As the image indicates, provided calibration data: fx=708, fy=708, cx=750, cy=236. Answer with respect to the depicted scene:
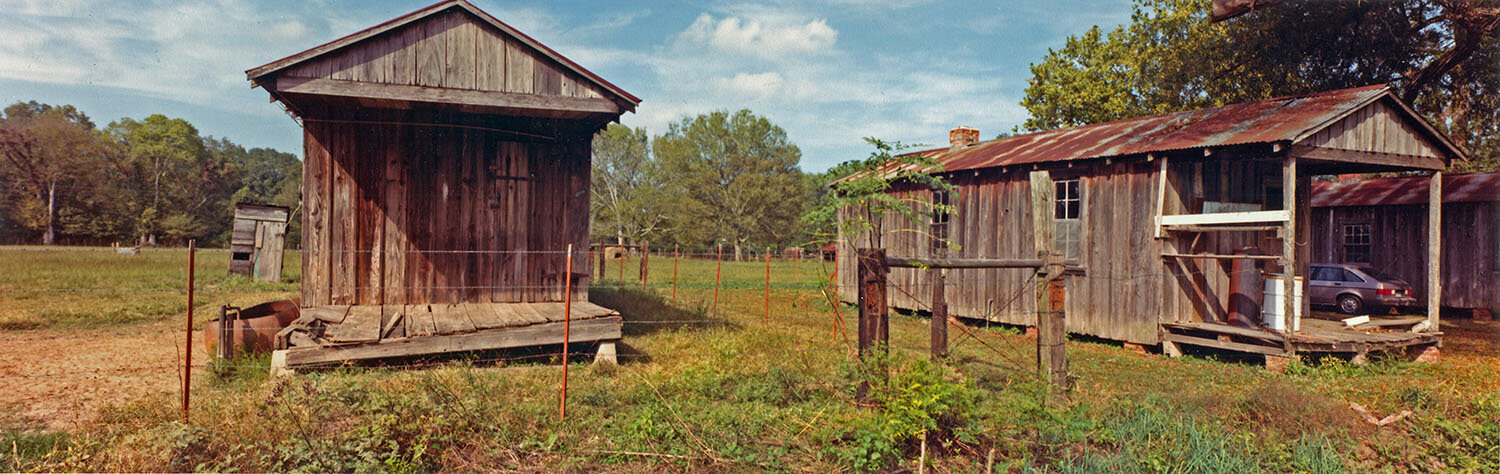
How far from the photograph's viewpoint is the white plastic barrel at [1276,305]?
10.1 meters

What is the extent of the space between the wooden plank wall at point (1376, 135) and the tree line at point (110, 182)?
32.6 meters

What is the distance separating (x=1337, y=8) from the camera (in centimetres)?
1666

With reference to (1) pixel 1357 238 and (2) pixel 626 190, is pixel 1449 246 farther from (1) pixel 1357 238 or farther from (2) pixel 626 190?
(2) pixel 626 190

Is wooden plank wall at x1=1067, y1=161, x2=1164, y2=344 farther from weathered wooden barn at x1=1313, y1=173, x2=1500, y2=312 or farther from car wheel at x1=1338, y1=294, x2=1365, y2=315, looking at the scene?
weathered wooden barn at x1=1313, y1=173, x2=1500, y2=312

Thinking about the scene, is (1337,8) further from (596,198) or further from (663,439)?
(596,198)

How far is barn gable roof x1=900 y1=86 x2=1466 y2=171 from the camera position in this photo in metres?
10.4

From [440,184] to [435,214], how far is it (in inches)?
16.8

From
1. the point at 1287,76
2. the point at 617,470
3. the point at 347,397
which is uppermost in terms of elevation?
the point at 1287,76

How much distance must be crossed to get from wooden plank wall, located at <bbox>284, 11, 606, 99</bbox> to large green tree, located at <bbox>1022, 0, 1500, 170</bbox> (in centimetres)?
1792

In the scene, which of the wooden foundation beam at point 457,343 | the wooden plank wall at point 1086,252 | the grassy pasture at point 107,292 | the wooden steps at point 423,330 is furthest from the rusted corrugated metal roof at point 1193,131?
the grassy pasture at point 107,292

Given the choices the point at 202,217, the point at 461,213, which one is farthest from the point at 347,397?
the point at 202,217

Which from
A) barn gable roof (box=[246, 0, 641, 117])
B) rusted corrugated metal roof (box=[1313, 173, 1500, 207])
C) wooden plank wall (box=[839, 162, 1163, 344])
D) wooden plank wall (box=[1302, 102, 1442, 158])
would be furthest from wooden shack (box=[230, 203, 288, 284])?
rusted corrugated metal roof (box=[1313, 173, 1500, 207])

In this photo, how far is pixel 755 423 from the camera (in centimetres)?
618

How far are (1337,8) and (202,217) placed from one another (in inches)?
2287
